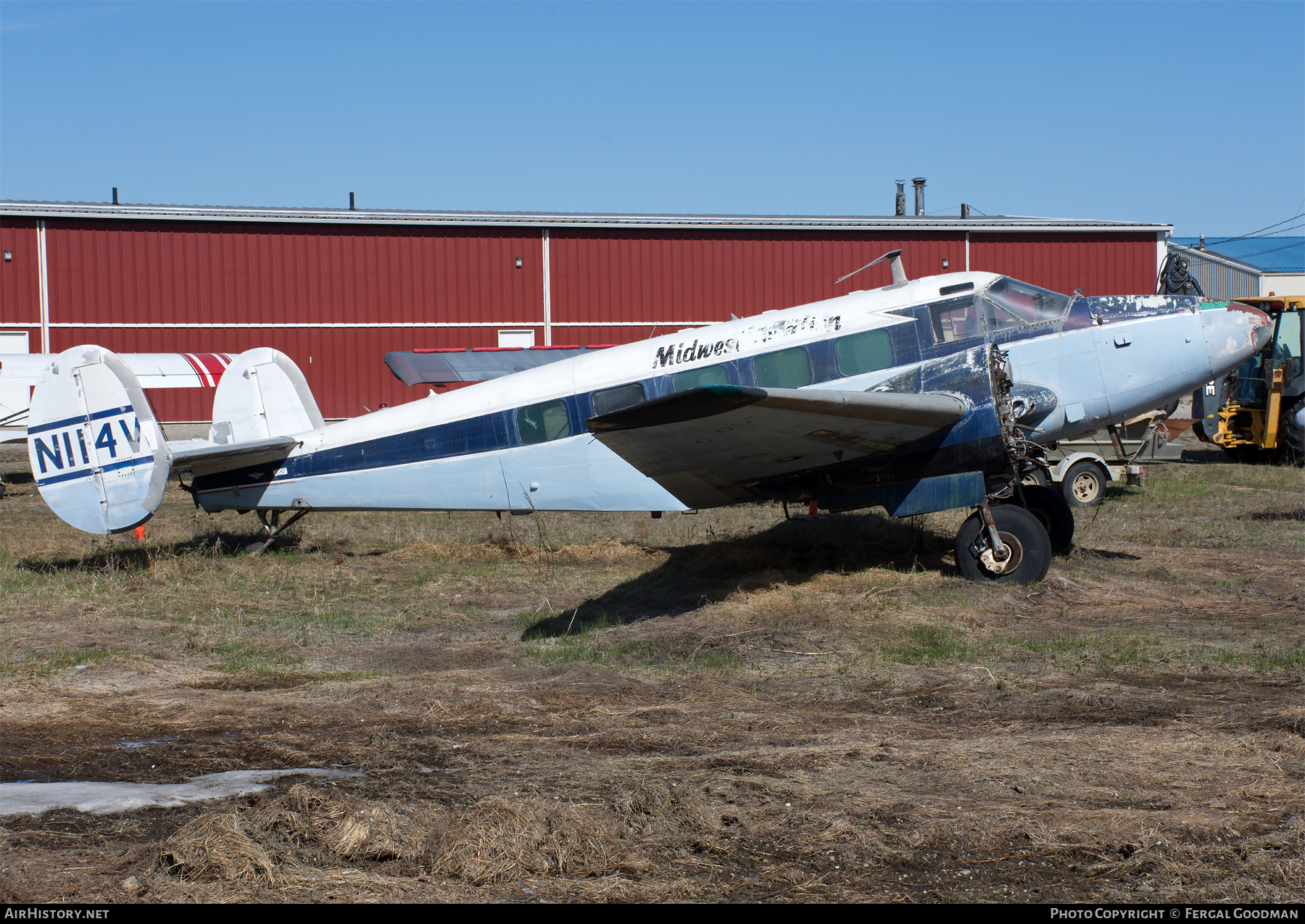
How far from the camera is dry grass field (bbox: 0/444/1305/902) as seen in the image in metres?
4.28

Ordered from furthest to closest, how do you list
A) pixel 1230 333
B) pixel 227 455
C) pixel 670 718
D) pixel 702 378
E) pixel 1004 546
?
pixel 227 455 < pixel 702 378 < pixel 1230 333 < pixel 1004 546 < pixel 670 718

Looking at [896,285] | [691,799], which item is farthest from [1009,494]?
[691,799]

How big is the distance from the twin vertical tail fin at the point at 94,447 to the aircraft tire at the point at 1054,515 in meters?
10.2

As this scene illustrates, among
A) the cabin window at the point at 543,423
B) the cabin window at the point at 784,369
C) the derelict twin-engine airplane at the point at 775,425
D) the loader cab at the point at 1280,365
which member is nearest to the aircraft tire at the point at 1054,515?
the derelict twin-engine airplane at the point at 775,425

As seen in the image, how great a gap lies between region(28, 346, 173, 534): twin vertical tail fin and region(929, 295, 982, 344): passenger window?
29.3 feet

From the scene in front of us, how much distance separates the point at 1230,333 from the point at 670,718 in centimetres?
776

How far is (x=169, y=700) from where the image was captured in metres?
7.25

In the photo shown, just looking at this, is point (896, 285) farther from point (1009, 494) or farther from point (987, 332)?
point (1009, 494)

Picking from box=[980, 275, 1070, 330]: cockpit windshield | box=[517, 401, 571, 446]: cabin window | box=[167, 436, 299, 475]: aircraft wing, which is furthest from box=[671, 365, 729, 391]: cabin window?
box=[167, 436, 299, 475]: aircraft wing

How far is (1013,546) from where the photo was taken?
10594 millimetres

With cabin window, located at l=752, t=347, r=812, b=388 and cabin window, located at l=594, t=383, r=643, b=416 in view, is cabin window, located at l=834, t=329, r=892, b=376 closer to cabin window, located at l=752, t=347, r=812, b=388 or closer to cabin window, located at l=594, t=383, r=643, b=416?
cabin window, located at l=752, t=347, r=812, b=388

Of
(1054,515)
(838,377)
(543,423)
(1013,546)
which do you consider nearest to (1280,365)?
(1054,515)

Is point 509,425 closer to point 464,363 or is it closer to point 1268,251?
point 464,363

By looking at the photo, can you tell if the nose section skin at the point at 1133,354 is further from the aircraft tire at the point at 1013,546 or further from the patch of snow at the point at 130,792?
the patch of snow at the point at 130,792
